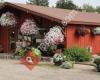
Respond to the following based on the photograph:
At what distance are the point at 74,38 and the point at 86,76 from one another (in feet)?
26.4

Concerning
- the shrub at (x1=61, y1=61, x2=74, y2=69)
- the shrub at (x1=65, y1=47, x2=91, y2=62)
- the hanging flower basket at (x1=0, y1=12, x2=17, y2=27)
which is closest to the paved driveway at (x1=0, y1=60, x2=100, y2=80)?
the shrub at (x1=61, y1=61, x2=74, y2=69)

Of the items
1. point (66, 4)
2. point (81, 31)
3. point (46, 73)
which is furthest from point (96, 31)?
point (66, 4)

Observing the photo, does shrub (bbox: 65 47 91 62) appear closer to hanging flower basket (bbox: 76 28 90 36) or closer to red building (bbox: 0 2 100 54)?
red building (bbox: 0 2 100 54)

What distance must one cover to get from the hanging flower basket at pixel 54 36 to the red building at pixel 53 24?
47cm

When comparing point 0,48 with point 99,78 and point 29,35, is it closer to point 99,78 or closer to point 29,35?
point 29,35

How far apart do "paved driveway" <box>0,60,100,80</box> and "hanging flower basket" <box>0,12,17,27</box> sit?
23.5ft

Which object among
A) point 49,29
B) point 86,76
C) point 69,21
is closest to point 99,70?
point 86,76

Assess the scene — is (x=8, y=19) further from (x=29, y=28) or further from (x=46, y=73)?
(x=46, y=73)

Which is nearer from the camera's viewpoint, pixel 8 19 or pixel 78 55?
pixel 78 55

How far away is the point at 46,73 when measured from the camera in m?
15.9

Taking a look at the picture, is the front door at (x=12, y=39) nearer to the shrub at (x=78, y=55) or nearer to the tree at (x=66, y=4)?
the shrub at (x=78, y=55)

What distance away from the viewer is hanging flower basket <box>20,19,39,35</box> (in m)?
23.5

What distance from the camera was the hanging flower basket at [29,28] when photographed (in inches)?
926

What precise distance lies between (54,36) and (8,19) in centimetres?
487
